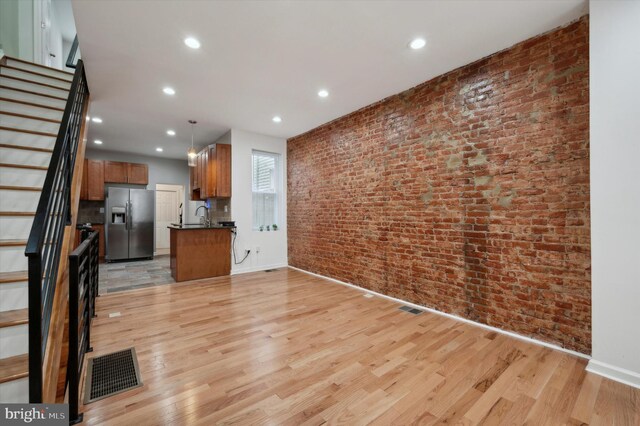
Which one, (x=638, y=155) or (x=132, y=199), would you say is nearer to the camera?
(x=638, y=155)

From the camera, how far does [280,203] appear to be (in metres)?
5.95

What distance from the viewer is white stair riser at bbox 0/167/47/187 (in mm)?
2330

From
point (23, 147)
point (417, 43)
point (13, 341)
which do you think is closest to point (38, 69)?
point (23, 147)

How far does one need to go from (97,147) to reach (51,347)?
23.6ft

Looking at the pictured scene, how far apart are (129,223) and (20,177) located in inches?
187

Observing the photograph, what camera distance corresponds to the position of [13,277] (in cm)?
173

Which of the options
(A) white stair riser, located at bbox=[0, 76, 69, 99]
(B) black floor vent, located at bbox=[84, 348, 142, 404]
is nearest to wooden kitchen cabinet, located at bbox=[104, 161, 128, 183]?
(A) white stair riser, located at bbox=[0, 76, 69, 99]

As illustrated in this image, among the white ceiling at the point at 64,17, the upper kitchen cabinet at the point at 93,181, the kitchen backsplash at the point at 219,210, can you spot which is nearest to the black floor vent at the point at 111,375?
the kitchen backsplash at the point at 219,210

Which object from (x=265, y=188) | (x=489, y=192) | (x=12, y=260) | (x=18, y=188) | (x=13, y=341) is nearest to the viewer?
(x=13, y=341)

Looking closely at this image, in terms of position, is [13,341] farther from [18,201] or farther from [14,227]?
[18,201]

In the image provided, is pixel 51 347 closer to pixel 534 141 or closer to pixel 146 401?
pixel 146 401

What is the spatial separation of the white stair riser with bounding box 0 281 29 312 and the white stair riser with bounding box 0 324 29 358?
0.27 metres

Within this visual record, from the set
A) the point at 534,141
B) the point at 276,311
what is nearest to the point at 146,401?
the point at 276,311

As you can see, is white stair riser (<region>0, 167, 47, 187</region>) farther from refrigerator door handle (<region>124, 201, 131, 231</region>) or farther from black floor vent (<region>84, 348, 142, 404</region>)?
refrigerator door handle (<region>124, 201, 131, 231</region>)
